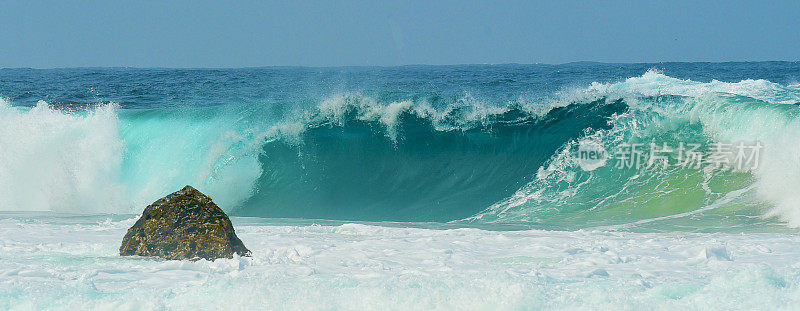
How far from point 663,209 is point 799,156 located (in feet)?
5.99

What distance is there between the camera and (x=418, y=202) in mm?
11031

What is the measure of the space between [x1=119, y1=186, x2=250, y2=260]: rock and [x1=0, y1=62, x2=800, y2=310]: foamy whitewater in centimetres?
15

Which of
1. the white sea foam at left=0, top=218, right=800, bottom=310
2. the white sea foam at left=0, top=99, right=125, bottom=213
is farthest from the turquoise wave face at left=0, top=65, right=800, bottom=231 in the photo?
the white sea foam at left=0, top=218, right=800, bottom=310

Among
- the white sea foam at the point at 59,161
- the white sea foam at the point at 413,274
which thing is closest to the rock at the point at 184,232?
the white sea foam at the point at 413,274

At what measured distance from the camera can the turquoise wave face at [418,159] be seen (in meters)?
10.0

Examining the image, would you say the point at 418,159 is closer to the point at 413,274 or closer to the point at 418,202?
the point at 418,202

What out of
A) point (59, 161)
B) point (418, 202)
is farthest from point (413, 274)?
point (59, 161)

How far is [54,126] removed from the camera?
1185cm

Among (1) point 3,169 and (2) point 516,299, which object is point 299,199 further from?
(2) point 516,299

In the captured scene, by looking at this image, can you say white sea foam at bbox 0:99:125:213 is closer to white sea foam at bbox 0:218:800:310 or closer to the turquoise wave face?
the turquoise wave face

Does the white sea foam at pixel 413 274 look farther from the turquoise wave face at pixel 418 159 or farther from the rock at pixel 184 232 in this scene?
the turquoise wave face at pixel 418 159

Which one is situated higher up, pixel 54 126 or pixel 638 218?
pixel 54 126

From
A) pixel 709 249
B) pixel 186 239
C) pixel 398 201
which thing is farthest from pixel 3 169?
pixel 709 249

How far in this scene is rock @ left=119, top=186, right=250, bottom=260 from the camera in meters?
5.16
